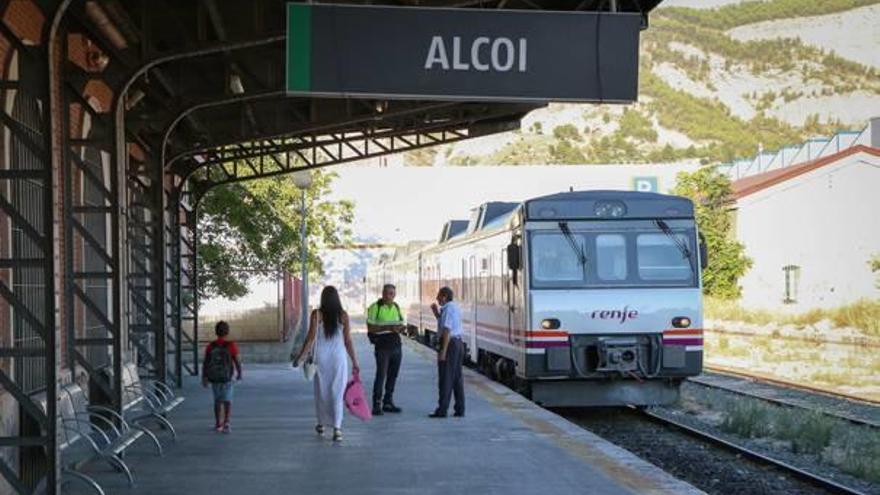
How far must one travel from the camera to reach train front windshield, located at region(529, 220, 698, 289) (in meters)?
16.1

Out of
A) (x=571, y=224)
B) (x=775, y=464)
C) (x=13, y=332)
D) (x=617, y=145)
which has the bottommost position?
(x=775, y=464)

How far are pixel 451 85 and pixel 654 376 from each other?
7.25 meters

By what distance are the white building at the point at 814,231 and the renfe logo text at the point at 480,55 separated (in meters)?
42.2

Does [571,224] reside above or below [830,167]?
below

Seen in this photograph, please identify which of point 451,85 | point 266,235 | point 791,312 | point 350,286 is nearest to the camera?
point 451,85

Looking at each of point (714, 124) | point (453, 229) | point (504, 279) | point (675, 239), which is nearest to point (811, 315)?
point (453, 229)

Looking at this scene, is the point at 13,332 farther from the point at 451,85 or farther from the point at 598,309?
the point at 598,309

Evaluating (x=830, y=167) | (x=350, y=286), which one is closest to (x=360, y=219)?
(x=350, y=286)

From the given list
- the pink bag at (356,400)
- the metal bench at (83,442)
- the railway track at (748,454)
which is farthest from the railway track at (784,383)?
the metal bench at (83,442)

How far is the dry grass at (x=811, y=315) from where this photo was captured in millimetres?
37312

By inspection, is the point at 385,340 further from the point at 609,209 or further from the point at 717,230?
the point at 717,230

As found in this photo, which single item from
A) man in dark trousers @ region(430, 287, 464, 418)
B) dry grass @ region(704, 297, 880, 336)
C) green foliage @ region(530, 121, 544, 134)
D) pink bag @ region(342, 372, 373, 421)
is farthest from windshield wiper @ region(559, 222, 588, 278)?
green foliage @ region(530, 121, 544, 134)

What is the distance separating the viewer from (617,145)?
174m

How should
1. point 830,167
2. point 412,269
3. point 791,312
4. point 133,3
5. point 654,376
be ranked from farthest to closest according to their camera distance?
1. point 830,167
2. point 791,312
3. point 412,269
4. point 654,376
5. point 133,3
